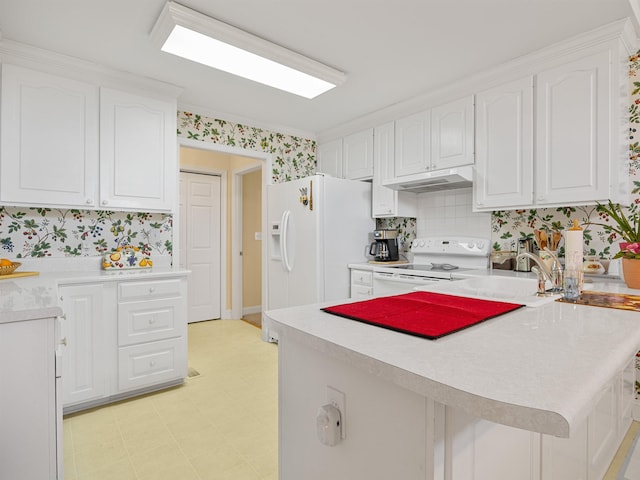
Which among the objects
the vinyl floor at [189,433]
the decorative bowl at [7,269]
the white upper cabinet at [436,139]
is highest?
the white upper cabinet at [436,139]

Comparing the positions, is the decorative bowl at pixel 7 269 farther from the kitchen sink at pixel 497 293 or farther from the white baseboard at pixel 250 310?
the white baseboard at pixel 250 310

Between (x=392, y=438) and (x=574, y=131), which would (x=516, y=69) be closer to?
(x=574, y=131)

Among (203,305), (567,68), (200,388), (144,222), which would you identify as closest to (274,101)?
(144,222)

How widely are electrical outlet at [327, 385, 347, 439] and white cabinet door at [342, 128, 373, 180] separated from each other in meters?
2.99

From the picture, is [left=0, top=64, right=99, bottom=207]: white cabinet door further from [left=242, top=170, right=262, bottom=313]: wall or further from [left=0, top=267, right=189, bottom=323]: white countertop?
[left=242, top=170, right=262, bottom=313]: wall

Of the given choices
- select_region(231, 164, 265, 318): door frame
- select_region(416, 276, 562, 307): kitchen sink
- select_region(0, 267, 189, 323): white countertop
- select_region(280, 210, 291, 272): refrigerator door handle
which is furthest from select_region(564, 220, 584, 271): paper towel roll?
select_region(231, 164, 265, 318): door frame

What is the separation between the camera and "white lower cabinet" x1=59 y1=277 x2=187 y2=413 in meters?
2.26

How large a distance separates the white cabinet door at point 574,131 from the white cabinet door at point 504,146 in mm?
70

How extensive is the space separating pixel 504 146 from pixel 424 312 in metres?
2.00

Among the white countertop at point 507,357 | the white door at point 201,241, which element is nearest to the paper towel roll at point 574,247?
the white countertop at point 507,357

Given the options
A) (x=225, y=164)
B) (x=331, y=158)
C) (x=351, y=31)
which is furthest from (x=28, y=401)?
(x=225, y=164)

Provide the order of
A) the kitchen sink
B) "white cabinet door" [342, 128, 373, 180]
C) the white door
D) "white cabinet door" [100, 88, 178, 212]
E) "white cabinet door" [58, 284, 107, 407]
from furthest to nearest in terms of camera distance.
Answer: the white door → "white cabinet door" [342, 128, 373, 180] → "white cabinet door" [100, 88, 178, 212] → "white cabinet door" [58, 284, 107, 407] → the kitchen sink

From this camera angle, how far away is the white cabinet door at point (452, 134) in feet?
9.19

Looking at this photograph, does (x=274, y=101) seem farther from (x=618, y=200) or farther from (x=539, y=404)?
(x=539, y=404)
